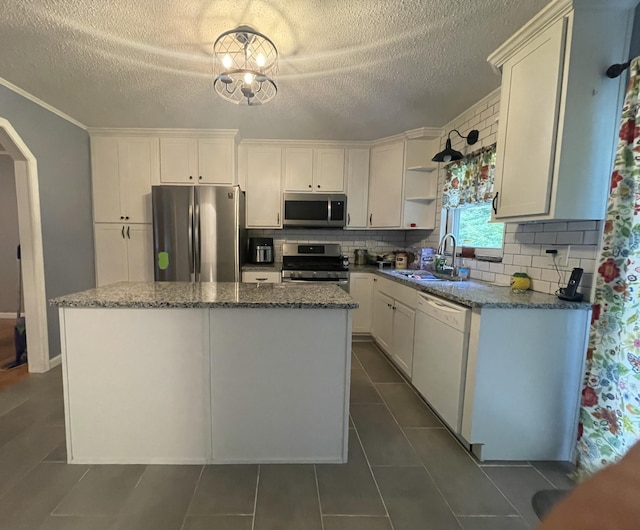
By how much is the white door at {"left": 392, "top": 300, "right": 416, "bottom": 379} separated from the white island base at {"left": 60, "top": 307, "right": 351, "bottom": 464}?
41.6 inches

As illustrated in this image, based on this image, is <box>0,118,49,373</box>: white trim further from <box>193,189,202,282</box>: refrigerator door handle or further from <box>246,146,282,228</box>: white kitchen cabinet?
<box>246,146,282,228</box>: white kitchen cabinet

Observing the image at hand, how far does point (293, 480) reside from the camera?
1.53 meters

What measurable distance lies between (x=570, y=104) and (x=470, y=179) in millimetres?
1165

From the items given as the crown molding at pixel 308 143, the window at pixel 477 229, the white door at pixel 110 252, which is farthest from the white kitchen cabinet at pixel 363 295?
the white door at pixel 110 252

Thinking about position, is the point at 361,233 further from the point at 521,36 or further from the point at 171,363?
the point at 171,363

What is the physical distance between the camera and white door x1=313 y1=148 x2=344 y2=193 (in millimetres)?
3652

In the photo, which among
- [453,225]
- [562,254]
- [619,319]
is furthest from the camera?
[453,225]

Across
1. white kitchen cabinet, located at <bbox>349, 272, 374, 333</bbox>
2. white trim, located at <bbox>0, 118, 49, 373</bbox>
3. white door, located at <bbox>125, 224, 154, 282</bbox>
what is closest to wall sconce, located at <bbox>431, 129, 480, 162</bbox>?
white kitchen cabinet, located at <bbox>349, 272, 374, 333</bbox>

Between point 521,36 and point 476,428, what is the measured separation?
87.6 inches

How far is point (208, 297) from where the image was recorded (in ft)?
5.26

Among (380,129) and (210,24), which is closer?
(210,24)

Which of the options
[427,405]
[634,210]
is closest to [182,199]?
[427,405]

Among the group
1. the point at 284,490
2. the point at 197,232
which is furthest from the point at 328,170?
the point at 284,490

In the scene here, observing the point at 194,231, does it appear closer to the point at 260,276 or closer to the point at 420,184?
the point at 260,276
